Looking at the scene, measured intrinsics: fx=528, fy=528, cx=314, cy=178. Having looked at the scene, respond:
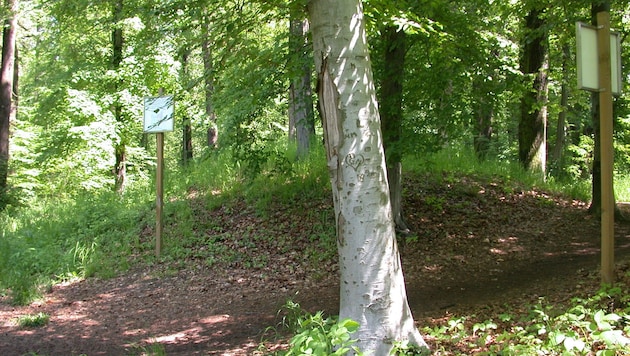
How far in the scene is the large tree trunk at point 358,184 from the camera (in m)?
4.05

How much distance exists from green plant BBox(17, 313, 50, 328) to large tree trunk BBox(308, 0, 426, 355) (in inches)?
214

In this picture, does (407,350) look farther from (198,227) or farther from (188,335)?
(198,227)

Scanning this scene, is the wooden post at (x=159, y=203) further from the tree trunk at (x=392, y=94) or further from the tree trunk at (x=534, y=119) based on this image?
the tree trunk at (x=534, y=119)

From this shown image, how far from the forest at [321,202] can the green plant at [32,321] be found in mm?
121

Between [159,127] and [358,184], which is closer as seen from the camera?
[358,184]

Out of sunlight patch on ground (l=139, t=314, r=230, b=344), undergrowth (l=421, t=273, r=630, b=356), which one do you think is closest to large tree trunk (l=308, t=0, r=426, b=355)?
undergrowth (l=421, t=273, r=630, b=356)

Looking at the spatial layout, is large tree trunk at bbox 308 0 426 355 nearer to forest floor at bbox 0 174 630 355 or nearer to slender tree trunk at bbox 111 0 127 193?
forest floor at bbox 0 174 630 355

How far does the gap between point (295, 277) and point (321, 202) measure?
8.65 feet

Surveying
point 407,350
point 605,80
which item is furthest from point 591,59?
point 407,350

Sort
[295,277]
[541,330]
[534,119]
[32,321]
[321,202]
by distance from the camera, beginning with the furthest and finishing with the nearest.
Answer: [534,119] → [321,202] → [295,277] → [32,321] → [541,330]

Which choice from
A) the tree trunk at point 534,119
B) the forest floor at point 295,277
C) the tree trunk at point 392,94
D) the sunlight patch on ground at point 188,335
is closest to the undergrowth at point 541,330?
the forest floor at point 295,277

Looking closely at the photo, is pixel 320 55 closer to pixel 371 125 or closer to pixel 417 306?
pixel 371 125

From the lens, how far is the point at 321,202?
36.0ft

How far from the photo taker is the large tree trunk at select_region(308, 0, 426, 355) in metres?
4.05
